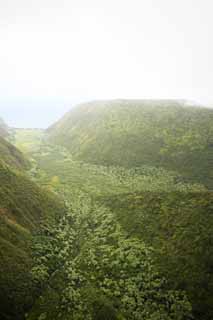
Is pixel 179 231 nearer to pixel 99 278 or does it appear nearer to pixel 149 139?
pixel 99 278

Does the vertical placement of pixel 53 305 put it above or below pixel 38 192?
below

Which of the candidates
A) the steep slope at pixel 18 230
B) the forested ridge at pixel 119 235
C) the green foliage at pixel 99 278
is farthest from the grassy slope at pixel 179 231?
the steep slope at pixel 18 230

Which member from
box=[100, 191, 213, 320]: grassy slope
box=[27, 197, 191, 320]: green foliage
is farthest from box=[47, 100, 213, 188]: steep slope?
box=[27, 197, 191, 320]: green foliage

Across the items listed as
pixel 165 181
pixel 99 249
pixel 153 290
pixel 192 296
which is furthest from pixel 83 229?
pixel 165 181

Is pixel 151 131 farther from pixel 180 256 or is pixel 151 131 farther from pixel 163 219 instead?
pixel 180 256

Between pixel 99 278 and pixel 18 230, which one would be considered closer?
pixel 99 278

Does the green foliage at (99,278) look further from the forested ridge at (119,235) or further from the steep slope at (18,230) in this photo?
the steep slope at (18,230)

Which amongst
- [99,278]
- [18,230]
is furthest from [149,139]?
[99,278]
